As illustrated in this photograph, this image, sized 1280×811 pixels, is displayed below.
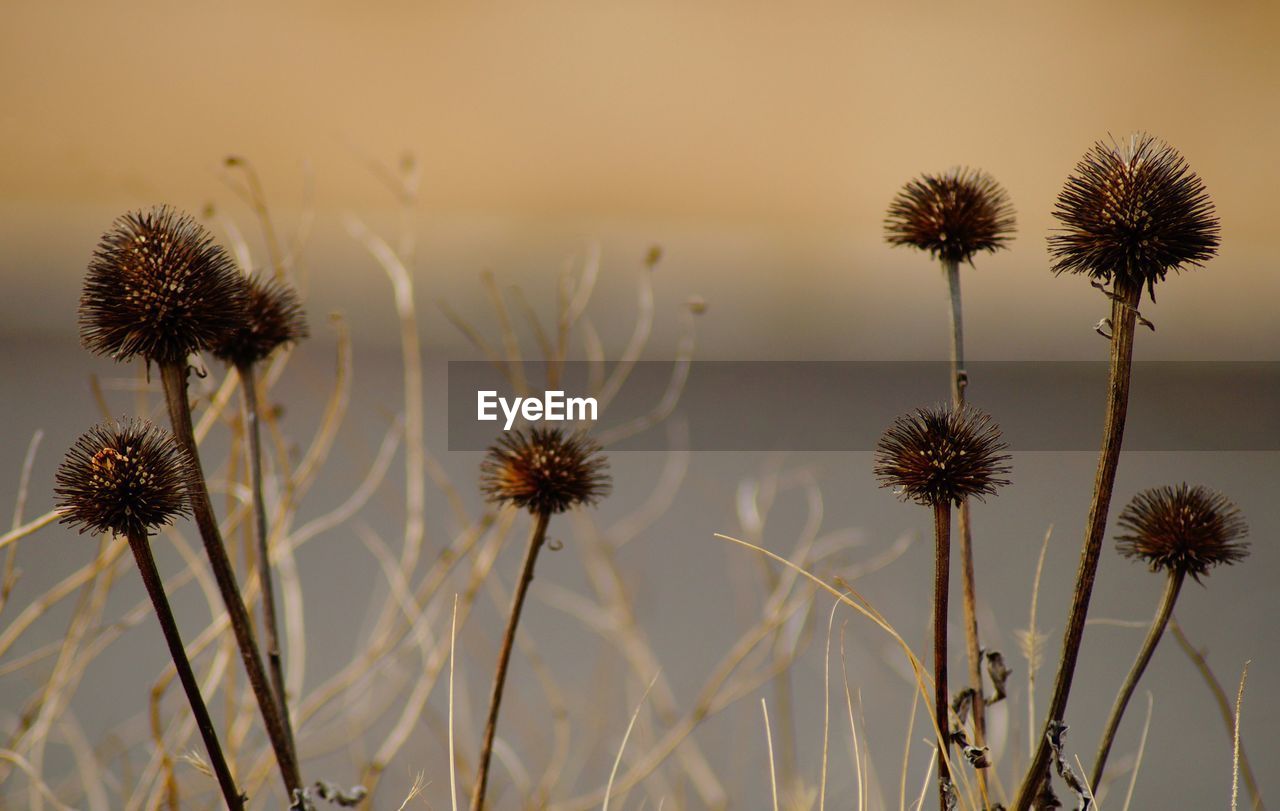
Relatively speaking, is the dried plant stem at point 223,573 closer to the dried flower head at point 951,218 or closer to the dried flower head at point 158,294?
the dried flower head at point 158,294

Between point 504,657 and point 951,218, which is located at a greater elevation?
point 951,218

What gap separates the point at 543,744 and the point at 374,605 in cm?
25

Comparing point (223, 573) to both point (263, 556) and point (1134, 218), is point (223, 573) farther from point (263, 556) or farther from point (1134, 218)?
point (1134, 218)

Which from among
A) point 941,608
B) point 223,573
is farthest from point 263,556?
point 941,608

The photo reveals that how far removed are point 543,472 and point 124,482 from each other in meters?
0.09

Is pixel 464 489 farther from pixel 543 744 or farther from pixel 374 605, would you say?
pixel 543 744

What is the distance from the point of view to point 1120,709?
21 centimetres

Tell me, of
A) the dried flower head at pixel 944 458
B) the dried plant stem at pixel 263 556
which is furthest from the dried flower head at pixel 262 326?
the dried flower head at pixel 944 458

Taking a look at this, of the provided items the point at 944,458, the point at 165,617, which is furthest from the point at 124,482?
the point at 944,458

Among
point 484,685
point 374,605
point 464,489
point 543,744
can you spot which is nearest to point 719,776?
point 543,744

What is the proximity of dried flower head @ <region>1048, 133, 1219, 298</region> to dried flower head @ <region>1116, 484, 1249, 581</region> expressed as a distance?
0.06 meters

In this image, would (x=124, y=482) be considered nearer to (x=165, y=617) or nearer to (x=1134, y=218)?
(x=165, y=617)

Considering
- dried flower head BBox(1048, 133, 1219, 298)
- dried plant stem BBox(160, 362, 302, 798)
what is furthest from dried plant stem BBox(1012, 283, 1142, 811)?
dried plant stem BBox(160, 362, 302, 798)

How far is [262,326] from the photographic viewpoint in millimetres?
257
